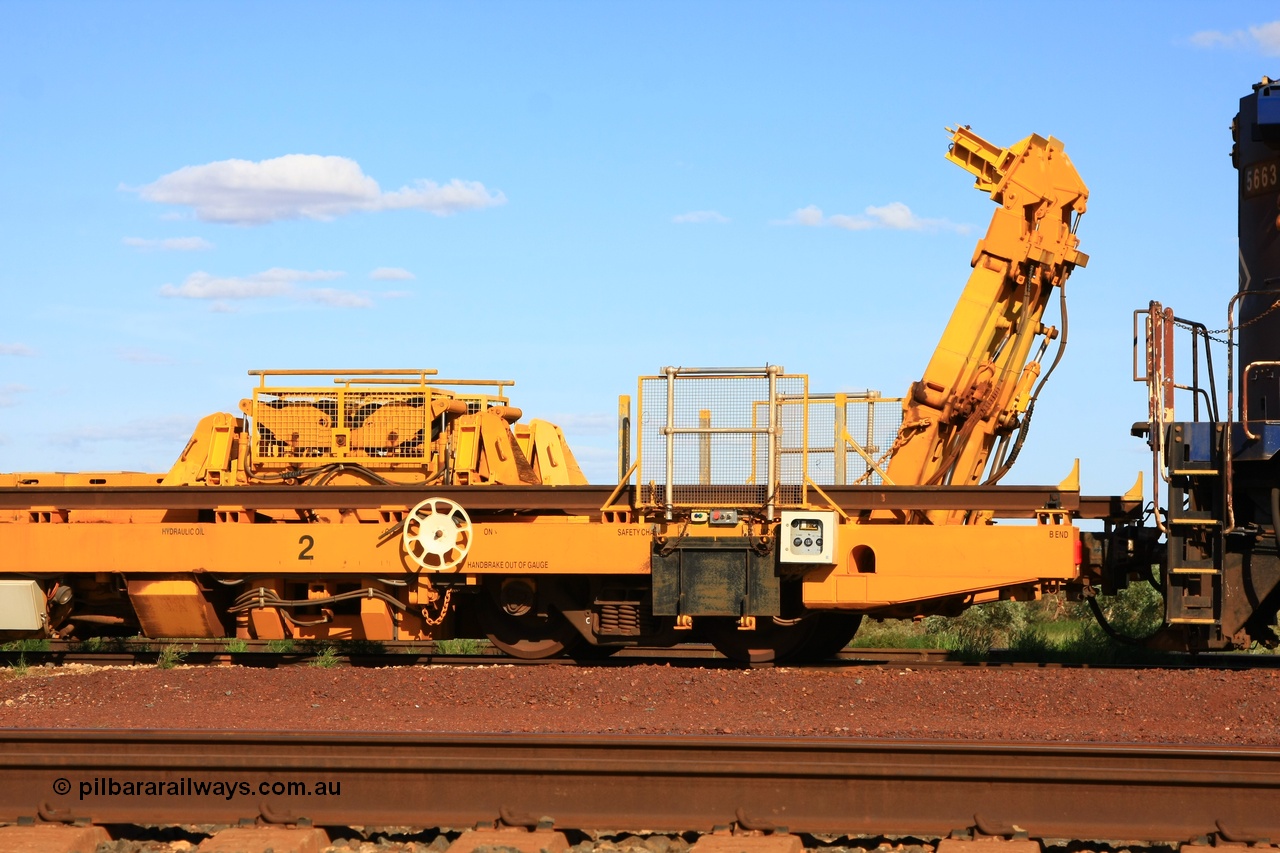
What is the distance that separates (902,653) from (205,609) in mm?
6719

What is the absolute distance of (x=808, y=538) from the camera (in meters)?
10.8

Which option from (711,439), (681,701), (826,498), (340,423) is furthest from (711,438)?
(340,423)

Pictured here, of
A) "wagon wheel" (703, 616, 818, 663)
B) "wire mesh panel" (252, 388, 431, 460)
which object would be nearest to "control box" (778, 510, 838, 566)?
"wagon wheel" (703, 616, 818, 663)

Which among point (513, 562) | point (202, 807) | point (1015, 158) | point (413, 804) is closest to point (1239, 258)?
point (1015, 158)

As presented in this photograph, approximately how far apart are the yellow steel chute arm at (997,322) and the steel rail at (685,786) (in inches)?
228

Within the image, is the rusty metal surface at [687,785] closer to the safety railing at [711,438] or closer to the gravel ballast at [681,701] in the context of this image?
the gravel ballast at [681,701]

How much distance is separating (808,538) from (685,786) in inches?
187

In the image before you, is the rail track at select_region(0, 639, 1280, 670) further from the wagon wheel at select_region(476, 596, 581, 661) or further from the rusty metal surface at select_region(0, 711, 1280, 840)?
the rusty metal surface at select_region(0, 711, 1280, 840)

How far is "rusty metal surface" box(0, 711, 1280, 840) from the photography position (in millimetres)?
6121

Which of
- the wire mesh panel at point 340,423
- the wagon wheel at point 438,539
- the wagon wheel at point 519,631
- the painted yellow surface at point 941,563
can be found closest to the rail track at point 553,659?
the wagon wheel at point 519,631

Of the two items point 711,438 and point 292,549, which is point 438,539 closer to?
point 292,549

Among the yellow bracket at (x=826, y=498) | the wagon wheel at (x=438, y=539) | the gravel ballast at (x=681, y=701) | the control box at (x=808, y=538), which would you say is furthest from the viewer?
the wagon wheel at (x=438, y=539)

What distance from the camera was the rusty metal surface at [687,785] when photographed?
20.1ft

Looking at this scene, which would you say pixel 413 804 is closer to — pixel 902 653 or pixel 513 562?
pixel 513 562
